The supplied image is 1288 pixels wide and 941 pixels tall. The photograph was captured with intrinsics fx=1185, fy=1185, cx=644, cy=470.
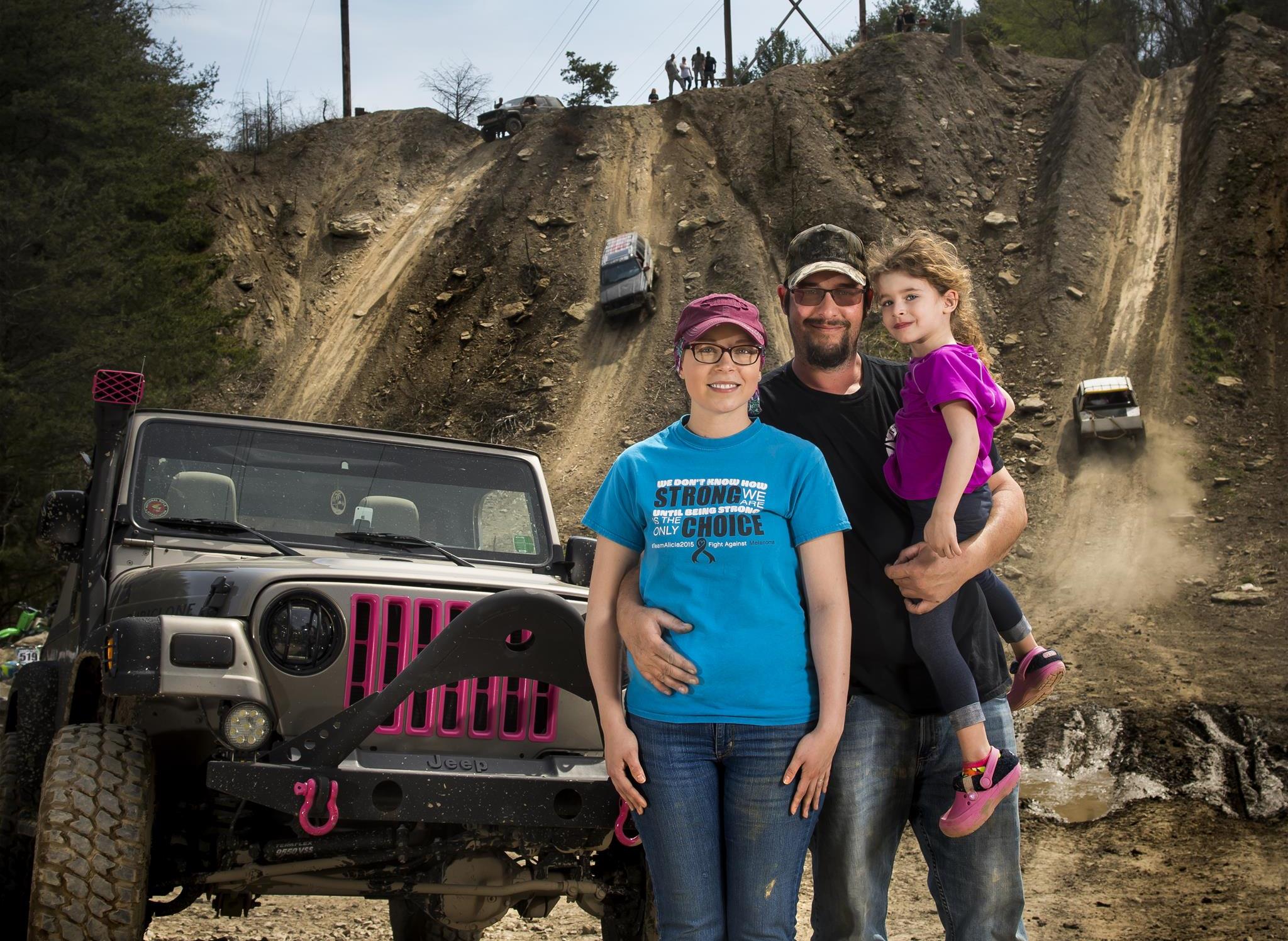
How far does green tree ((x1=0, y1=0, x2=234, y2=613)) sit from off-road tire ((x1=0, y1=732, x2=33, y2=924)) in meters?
13.6

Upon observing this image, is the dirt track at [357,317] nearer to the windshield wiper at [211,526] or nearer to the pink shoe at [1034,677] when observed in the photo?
the windshield wiper at [211,526]

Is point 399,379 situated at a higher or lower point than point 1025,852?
higher

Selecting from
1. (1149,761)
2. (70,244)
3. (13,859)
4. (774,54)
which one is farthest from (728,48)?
(13,859)

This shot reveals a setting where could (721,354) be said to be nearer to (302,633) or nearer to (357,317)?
(302,633)

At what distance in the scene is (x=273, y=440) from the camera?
500cm

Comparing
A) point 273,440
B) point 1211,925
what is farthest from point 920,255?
point 1211,925

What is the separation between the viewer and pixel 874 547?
2785 millimetres

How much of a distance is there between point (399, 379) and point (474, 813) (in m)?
24.0

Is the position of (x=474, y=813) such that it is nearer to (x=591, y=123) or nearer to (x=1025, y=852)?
(x=1025, y=852)

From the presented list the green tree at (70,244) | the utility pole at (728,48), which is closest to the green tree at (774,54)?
the utility pole at (728,48)

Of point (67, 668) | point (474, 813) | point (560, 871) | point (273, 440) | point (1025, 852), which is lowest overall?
point (1025, 852)

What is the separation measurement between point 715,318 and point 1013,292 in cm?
2352

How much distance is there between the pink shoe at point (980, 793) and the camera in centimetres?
263

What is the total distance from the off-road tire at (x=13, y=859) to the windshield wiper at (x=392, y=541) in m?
1.51
